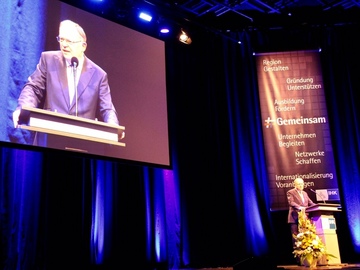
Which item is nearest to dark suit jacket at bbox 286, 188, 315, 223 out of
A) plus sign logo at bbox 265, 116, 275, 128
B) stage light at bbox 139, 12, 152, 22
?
plus sign logo at bbox 265, 116, 275, 128

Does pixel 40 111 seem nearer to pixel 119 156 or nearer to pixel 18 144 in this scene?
pixel 18 144

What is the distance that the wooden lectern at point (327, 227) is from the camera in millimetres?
5180

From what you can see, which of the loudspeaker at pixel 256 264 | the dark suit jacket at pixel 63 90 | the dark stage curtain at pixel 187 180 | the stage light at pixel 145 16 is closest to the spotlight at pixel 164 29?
the stage light at pixel 145 16

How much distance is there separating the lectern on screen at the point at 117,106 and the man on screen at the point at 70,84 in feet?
0.23

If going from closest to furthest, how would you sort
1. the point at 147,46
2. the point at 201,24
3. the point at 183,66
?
1. the point at 147,46
2. the point at 201,24
3. the point at 183,66

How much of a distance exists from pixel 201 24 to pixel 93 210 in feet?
9.82

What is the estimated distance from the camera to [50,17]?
4520 mm

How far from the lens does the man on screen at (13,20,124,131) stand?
13.8 ft

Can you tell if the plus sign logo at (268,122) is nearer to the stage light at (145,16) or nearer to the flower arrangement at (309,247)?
the flower arrangement at (309,247)

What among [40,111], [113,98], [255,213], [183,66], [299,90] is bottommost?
[255,213]

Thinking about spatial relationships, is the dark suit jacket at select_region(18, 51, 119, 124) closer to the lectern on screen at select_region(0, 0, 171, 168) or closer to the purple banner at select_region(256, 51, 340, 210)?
the lectern on screen at select_region(0, 0, 171, 168)

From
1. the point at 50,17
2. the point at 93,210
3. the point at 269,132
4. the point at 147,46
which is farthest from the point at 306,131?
the point at 50,17

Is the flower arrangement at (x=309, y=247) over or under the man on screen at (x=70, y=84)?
under

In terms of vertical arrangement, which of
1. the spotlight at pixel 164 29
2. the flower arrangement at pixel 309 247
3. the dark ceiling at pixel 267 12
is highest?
the dark ceiling at pixel 267 12
